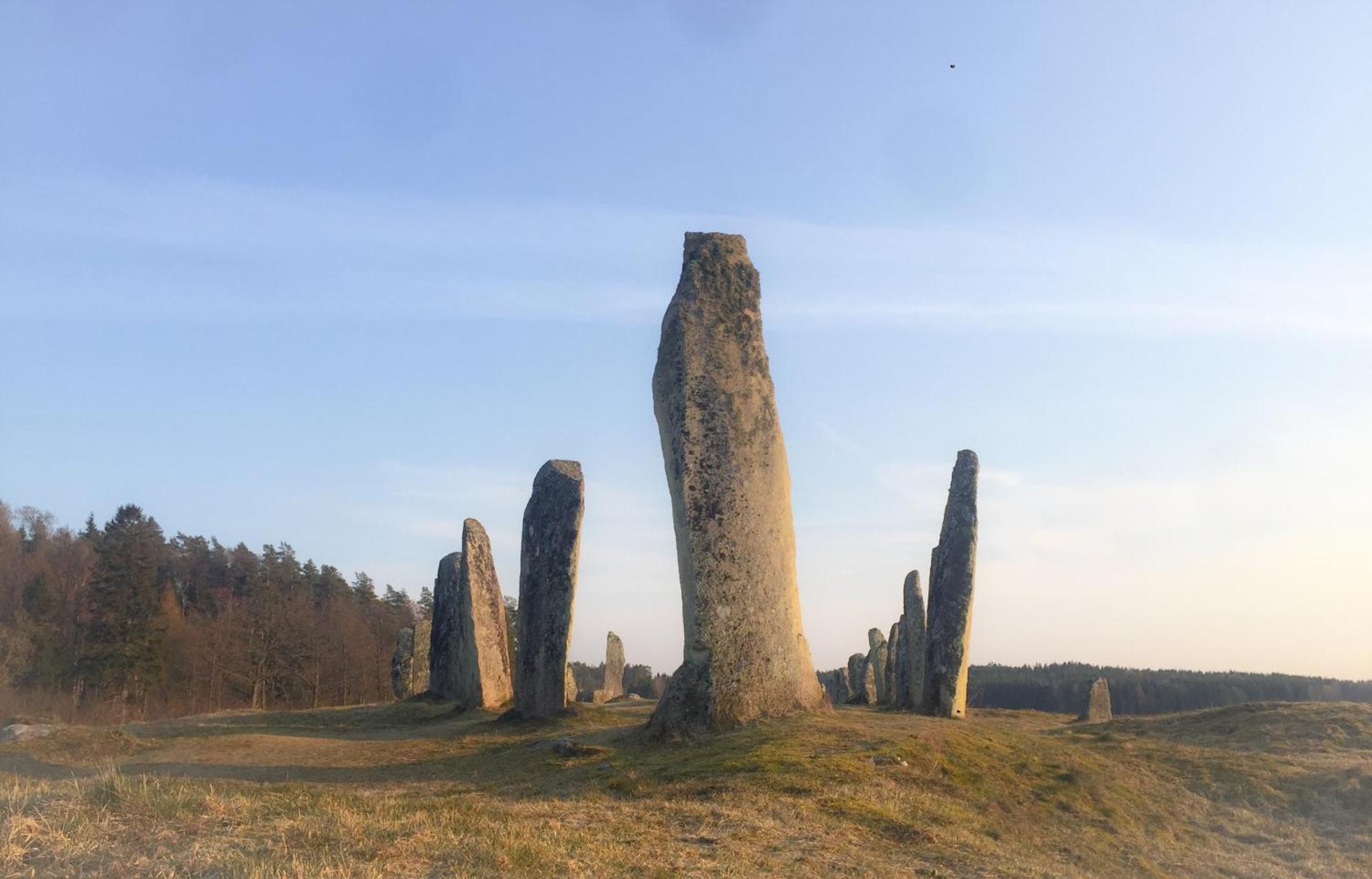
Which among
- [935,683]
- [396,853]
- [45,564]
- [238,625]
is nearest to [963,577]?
[935,683]

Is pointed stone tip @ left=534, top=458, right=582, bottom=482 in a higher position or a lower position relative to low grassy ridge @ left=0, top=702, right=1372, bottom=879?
higher

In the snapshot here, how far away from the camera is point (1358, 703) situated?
20203mm

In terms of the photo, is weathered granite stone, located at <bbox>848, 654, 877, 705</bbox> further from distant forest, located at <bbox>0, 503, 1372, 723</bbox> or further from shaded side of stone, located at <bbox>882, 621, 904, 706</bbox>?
distant forest, located at <bbox>0, 503, 1372, 723</bbox>


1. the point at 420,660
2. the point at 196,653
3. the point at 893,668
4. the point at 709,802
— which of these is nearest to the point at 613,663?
the point at 420,660

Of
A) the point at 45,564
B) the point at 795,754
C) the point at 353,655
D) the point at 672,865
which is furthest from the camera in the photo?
the point at 45,564

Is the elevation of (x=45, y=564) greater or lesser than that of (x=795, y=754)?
greater

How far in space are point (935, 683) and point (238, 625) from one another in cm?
3840

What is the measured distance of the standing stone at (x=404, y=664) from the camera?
1268 inches

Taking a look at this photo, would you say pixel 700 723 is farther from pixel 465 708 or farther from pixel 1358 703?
pixel 1358 703

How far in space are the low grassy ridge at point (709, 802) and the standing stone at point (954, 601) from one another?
251cm

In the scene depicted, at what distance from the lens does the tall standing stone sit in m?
25.7

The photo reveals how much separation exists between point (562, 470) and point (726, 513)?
8.17m

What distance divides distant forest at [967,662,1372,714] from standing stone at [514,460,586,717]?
28241 millimetres

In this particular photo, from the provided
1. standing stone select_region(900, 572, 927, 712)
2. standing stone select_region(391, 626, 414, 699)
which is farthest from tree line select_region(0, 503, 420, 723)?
standing stone select_region(900, 572, 927, 712)
